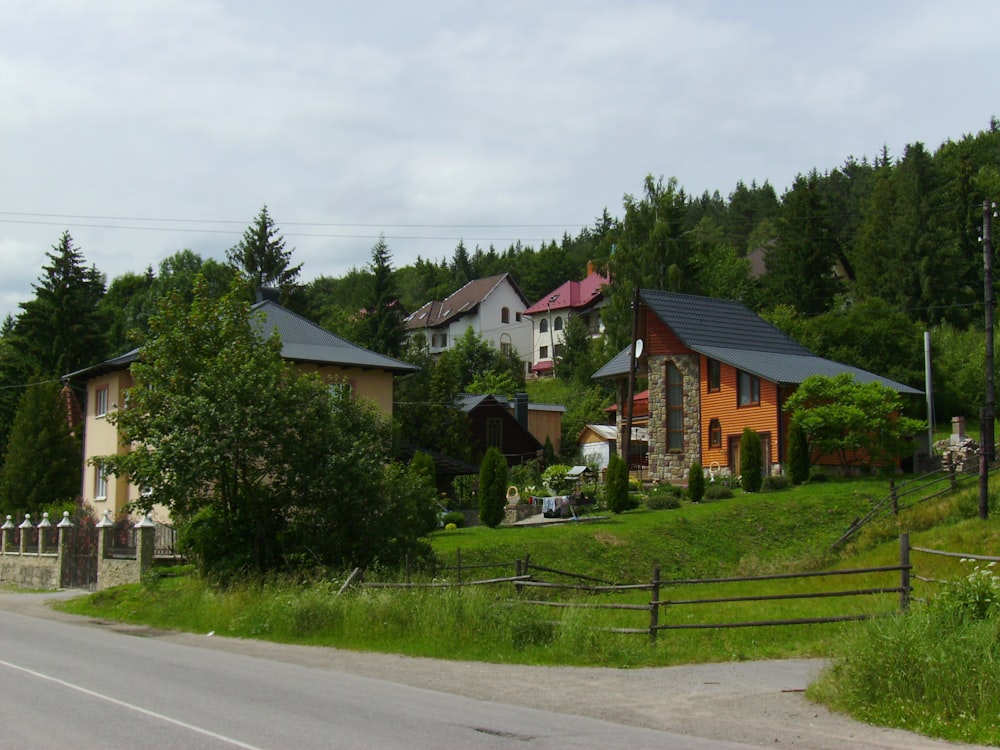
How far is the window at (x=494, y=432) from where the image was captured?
187 ft

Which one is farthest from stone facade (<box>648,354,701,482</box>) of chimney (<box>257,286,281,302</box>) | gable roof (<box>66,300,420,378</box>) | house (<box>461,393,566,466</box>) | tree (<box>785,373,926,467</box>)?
chimney (<box>257,286,281,302</box>)

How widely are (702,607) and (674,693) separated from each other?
407 inches

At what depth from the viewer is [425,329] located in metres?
99.9

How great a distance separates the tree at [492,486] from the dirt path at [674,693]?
19079mm

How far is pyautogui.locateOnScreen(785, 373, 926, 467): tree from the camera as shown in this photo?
132 feet

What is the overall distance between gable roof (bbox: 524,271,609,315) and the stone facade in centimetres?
4099

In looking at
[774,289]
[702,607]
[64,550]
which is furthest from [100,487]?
[774,289]

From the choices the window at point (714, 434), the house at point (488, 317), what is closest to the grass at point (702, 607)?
the window at point (714, 434)

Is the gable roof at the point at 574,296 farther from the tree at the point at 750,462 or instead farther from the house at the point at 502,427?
the tree at the point at 750,462

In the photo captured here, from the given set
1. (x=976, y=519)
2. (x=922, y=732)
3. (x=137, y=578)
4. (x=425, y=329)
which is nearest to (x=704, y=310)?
(x=976, y=519)

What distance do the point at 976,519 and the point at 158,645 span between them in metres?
22.4

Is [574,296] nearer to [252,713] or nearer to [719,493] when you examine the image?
[719,493]

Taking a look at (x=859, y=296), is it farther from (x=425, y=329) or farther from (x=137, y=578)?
(x=137, y=578)

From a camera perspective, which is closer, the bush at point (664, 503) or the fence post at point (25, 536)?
the fence post at point (25, 536)
